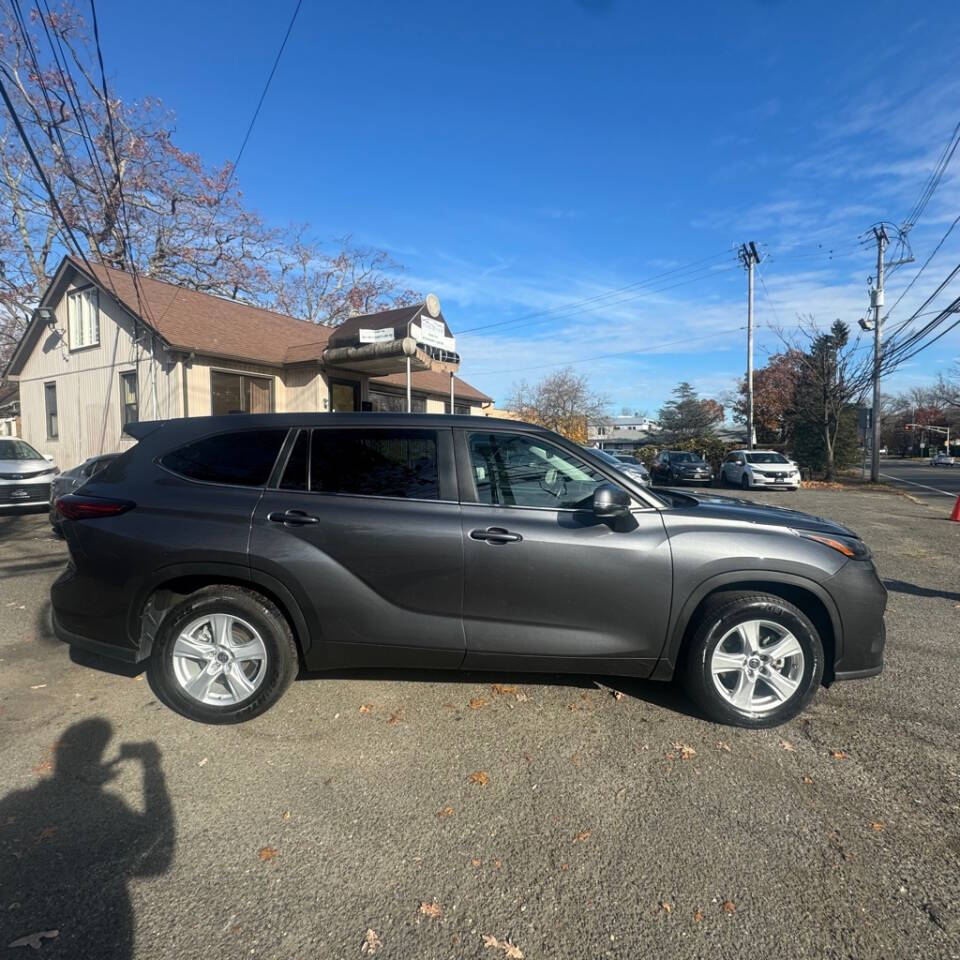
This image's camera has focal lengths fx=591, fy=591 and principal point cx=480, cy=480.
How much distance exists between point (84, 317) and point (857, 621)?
830 inches

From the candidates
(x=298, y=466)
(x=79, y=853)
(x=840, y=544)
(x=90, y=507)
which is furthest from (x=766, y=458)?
(x=79, y=853)

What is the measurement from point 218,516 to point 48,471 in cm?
1181

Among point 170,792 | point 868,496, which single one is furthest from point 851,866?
point 868,496

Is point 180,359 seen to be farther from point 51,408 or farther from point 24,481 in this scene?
point 51,408

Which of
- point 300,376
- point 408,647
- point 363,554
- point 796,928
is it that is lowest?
point 796,928

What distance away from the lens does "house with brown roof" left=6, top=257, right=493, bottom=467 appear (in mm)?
14672

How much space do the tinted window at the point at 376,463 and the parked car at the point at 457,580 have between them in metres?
0.01

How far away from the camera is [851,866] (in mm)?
2291

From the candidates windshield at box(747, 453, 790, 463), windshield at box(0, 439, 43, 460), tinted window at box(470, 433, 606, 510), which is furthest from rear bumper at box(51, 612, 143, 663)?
windshield at box(747, 453, 790, 463)

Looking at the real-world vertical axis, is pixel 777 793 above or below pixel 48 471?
below

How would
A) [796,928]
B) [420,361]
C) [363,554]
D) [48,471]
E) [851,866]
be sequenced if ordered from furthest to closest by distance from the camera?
[420,361] → [48,471] → [363,554] → [851,866] → [796,928]

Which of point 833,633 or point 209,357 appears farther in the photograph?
point 209,357

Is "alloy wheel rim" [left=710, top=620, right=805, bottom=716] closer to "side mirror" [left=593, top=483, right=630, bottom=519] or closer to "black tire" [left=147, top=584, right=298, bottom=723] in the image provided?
"side mirror" [left=593, top=483, right=630, bottom=519]

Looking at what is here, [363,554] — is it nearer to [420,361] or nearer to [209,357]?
[420,361]
